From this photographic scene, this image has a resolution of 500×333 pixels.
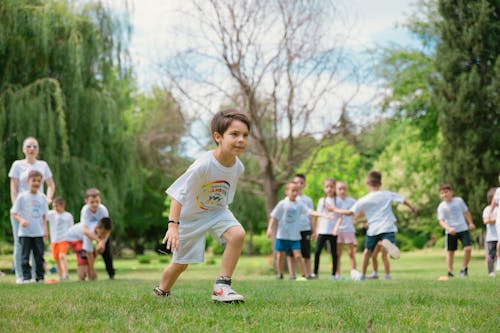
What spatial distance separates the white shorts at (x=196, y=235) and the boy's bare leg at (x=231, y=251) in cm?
19

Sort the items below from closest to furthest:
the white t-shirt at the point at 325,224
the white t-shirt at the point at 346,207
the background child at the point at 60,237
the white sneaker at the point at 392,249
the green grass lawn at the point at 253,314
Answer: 1. the green grass lawn at the point at 253,314
2. the white sneaker at the point at 392,249
3. the white t-shirt at the point at 325,224
4. the background child at the point at 60,237
5. the white t-shirt at the point at 346,207

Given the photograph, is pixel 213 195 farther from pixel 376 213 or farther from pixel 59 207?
pixel 59 207

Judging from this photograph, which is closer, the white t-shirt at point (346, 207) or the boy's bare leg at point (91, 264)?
the boy's bare leg at point (91, 264)

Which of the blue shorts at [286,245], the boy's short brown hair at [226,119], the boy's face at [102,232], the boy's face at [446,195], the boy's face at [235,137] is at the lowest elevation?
the blue shorts at [286,245]

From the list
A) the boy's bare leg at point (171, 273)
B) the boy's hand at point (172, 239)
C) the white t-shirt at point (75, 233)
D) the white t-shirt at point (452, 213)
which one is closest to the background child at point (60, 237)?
the white t-shirt at point (75, 233)

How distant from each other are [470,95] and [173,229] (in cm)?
2194

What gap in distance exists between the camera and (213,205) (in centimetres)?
589

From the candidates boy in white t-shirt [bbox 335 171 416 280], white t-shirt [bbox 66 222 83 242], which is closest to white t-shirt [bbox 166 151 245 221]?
boy in white t-shirt [bbox 335 171 416 280]

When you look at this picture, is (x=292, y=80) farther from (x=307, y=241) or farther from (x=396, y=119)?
(x=396, y=119)

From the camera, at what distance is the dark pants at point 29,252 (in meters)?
10.5

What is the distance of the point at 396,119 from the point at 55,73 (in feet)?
55.6

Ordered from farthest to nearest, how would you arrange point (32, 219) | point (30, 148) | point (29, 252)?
1. point (30, 148)
2. point (32, 219)
3. point (29, 252)

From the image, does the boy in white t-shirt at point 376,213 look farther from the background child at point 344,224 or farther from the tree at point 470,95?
the tree at point 470,95

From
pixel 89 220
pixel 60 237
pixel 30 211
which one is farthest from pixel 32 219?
pixel 60 237
